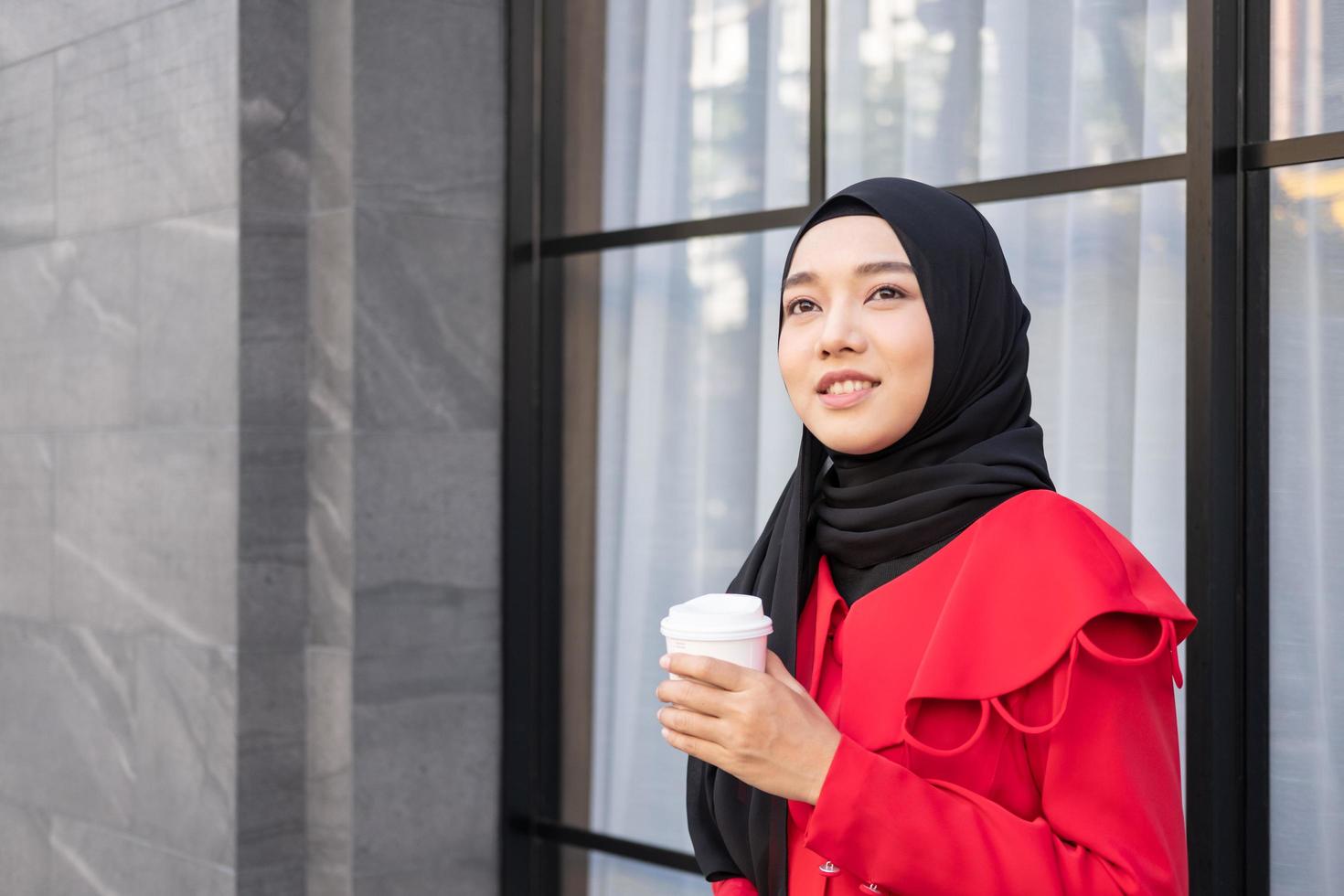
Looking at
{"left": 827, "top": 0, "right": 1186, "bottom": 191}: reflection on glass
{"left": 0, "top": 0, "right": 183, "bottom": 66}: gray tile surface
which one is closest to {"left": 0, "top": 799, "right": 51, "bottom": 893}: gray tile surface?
{"left": 0, "top": 0, "right": 183, "bottom": 66}: gray tile surface

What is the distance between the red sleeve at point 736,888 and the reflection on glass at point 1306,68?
1.56 meters

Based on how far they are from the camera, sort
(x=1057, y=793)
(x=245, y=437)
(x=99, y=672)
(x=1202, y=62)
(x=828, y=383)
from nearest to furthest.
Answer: (x=1057, y=793), (x=828, y=383), (x=1202, y=62), (x=245, y=437), (x=99, y=672)

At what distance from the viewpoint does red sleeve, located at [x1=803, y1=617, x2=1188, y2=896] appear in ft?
4.59

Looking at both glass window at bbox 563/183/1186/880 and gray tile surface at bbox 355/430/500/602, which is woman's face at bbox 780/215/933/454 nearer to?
glass window at bbox 563/183/1186/880

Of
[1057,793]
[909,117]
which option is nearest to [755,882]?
[1057,793]

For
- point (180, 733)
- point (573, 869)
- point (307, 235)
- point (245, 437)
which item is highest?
point (307, 235)

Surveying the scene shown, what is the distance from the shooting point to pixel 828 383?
1619 millimetres

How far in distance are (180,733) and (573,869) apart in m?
1.06

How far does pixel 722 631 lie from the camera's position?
1428 millimetres

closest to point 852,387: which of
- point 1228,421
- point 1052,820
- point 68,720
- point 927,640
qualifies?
point 927,640

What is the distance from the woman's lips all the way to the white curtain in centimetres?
114

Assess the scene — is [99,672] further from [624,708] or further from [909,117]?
[909,117]

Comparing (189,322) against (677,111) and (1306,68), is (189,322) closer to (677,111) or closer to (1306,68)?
(677,111)

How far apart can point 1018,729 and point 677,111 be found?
227cm
